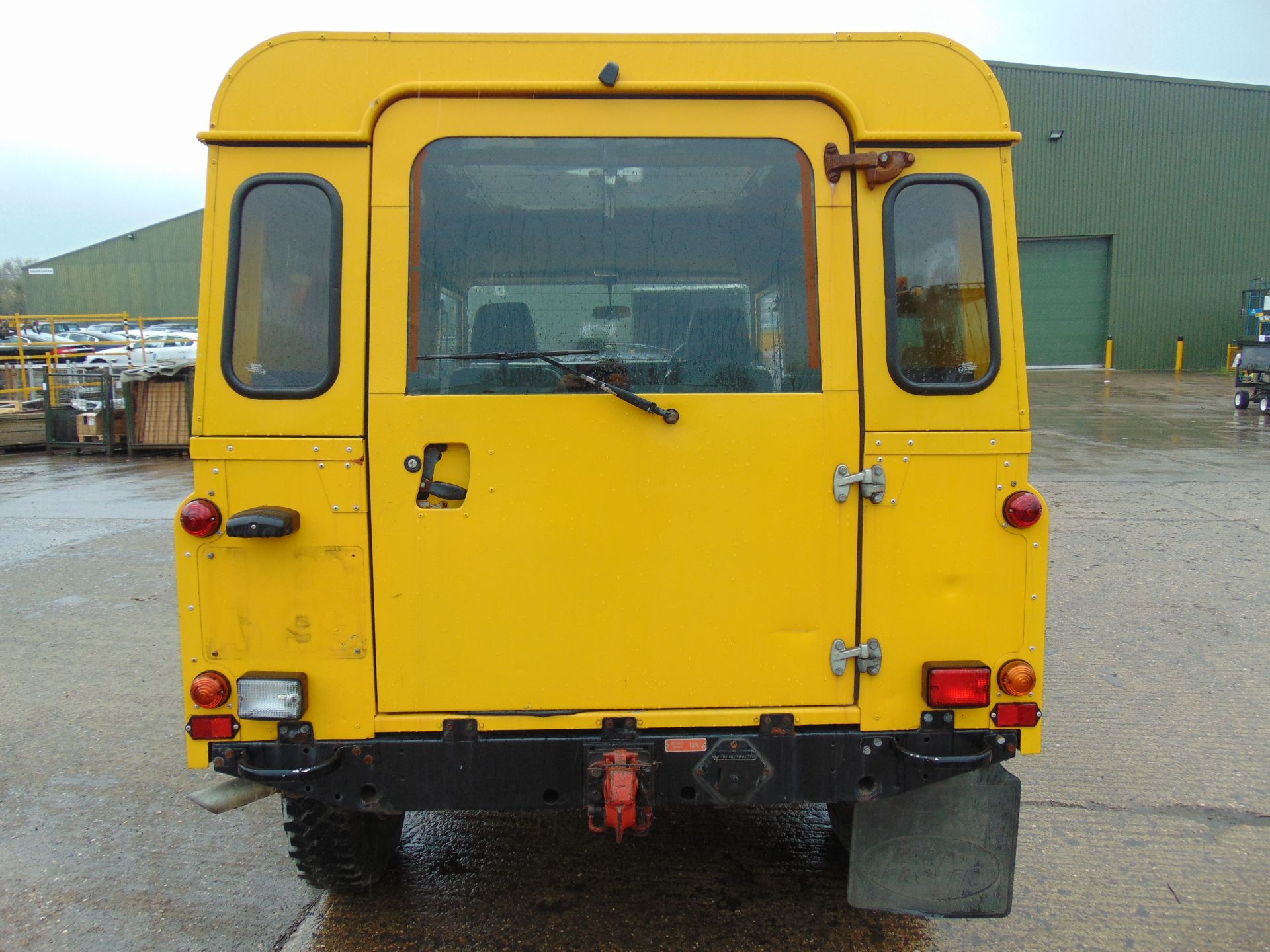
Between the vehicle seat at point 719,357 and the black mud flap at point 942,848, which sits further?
the black mud flap at point 942,848

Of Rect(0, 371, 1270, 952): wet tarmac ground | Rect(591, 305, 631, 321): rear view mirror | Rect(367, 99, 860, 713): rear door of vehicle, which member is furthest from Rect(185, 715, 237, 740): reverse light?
Rect(591, 305, 631, 321): rear view mirror

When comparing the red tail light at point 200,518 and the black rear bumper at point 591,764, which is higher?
the red tail light at point 200,518

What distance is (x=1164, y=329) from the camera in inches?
1101

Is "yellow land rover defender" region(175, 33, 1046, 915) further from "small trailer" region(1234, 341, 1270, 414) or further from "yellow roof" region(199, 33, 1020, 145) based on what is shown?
"small trailer" region(1234, 341, 1270, 414)

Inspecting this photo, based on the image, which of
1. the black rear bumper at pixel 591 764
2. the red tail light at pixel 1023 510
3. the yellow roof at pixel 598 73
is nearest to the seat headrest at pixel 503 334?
the yellow roof at pixel 598 73

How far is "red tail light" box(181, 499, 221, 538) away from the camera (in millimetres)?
2523

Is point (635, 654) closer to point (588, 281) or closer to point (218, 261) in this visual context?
point (588, 281)

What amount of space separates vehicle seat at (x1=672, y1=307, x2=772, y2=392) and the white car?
2936 cm

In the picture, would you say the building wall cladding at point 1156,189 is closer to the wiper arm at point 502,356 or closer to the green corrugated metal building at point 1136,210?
the green corrugated metal building at point 1136,210

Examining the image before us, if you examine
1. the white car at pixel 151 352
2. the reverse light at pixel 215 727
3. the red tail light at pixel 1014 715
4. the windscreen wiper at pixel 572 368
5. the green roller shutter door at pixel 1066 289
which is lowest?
the reverse light at pixel 215 727

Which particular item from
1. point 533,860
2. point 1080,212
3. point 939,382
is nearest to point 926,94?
point 939,382

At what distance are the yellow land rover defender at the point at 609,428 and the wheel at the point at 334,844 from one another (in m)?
0.35

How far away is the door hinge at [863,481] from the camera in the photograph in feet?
8.46

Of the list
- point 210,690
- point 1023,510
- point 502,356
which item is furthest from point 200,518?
point 1023,510
